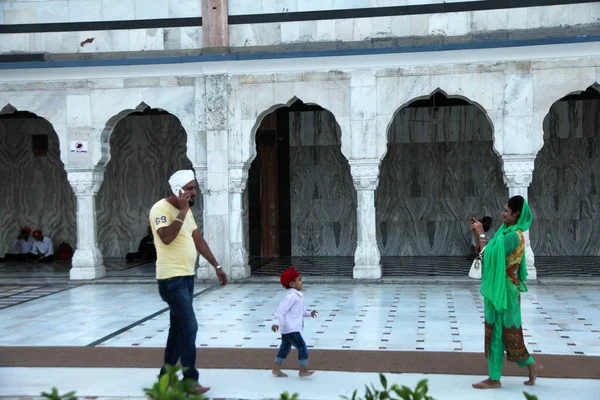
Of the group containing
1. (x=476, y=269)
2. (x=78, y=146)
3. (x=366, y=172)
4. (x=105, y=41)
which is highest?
(x=105, y=41)

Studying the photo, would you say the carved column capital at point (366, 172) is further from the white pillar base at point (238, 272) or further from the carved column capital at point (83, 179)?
the carved column capital at point (83, 179)

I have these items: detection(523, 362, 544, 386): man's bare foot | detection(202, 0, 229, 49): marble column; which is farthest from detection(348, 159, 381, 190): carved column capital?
detection(523, 362, 544, 386): man's bare foot

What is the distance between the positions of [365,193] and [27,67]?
17.6 ft

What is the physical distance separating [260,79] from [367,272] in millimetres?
3195

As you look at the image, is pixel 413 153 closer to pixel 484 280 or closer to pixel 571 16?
pixel 571 16

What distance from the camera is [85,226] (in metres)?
12.8

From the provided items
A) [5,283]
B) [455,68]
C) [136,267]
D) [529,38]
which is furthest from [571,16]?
[5,283]

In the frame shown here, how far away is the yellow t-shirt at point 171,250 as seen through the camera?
5.50 m

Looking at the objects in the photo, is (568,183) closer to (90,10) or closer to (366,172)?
(366,172)

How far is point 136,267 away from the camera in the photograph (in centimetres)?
1463

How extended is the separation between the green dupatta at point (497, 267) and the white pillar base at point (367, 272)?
20.8 ft

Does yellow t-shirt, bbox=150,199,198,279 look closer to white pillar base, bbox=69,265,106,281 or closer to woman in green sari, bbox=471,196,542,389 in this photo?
woman in green sari, bbox=471,196,542,389

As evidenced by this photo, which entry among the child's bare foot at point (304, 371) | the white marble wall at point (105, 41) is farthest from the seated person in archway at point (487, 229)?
the child's bare foot at point (304, 371)

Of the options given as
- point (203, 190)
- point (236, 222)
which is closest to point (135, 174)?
point (203, 190)
